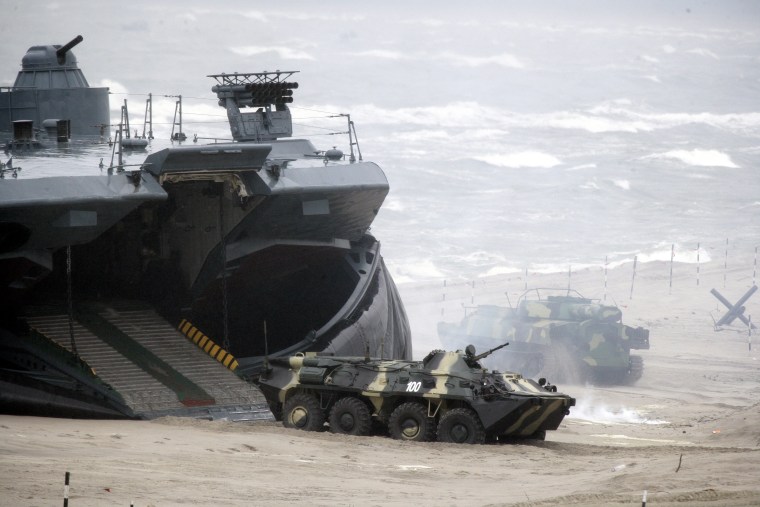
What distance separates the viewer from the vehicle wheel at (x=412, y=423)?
59.4 feet

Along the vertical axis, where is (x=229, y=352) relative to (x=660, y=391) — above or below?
above

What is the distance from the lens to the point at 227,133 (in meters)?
62.7

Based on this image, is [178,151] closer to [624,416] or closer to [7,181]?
[7,181]

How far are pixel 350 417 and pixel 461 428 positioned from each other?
1.60 meters

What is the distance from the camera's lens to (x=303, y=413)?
19.0m

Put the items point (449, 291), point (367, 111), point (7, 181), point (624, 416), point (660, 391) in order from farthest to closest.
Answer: point (367, 111) < point (449, 291) < point (660, 391) < point (624, 416) < point (7, 181)

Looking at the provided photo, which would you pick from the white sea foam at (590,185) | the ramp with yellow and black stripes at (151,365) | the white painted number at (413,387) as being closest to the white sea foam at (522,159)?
the white sea foam at (590,185)

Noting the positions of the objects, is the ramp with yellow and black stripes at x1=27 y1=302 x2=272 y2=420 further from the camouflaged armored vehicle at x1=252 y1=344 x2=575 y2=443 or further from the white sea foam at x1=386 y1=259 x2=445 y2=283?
the white sea foam at x1=386 y1=259 x2=445 y2=283

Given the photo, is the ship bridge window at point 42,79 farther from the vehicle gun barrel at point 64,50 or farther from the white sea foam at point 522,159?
the white sea foam at point 522,159

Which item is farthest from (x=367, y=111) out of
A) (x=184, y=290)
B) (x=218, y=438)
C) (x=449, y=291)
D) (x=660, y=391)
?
(x=218, y=438)

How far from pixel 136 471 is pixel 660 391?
21.7 metres

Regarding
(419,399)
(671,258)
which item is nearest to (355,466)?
(419,399)

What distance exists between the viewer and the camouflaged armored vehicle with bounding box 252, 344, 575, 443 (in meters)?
17.9

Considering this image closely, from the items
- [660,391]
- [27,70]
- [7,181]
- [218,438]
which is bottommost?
[660,391]
